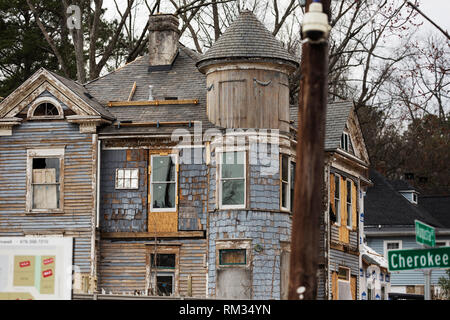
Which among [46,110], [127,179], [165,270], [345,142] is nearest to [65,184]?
[127,179]

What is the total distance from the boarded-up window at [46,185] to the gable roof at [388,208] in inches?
911

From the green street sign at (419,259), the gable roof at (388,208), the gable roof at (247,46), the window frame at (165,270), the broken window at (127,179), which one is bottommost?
the green street sign at (419,259)

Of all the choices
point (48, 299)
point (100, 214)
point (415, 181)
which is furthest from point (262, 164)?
point (415, 181)

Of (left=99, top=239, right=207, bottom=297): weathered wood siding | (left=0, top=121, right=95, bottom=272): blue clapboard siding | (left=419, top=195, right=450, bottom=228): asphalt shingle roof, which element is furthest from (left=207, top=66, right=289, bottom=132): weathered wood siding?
(left=419, top=195, right=450, bottom=228): asphalt shingle roof

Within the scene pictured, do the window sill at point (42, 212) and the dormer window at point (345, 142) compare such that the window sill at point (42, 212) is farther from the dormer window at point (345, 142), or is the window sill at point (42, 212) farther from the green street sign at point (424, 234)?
the green street sign at point (424, 234)

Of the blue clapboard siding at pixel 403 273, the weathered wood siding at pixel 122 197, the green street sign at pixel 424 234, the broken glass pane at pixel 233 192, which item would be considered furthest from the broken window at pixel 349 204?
the green street sign at pixel 424 234

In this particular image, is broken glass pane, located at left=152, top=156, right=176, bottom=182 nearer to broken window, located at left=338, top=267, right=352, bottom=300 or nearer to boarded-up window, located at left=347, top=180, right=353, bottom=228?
broken window, located at left=338, top=267, right=352, bottom=300

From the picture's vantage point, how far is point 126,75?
3381 centimetres

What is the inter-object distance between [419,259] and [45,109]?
2008 centimetres

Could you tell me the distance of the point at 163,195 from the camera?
1179 inches

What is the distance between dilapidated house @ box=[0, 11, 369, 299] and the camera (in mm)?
28953

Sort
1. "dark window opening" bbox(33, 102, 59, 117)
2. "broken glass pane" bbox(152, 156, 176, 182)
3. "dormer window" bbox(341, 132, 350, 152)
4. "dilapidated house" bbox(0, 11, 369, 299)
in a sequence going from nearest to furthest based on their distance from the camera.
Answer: "dilapidated house" bbox(0, 11, 369, 299) → "broken glass pane" bbox(152, 156, 176, 182) → "dark window opening" bbox(33, 102, 59, 117) → "dormer window" bbox(341, 132, 350, 152)

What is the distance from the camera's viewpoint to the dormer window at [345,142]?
35.5 meters

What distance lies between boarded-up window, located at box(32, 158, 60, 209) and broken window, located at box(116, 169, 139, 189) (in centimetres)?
197
